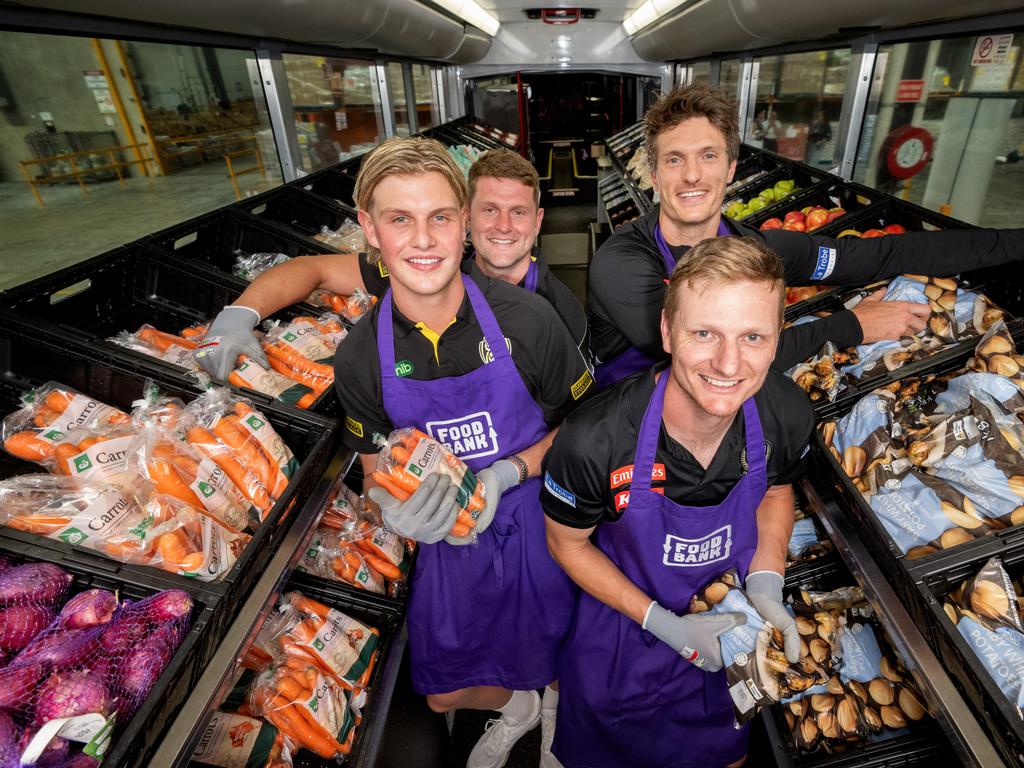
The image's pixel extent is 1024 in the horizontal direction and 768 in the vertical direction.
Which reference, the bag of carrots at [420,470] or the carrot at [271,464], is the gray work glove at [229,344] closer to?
the carrot at [271,464]

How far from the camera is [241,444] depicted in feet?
5.08

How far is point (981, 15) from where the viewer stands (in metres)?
2.17

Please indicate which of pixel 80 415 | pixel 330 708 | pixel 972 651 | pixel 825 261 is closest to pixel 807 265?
pixel 825 261

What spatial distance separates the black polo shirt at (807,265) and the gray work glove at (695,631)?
90 cm

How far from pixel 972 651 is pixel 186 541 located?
1634mm

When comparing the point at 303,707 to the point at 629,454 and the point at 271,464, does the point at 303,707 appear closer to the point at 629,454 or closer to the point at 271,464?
the point at 271,464

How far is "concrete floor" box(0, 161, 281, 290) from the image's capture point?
6224mm

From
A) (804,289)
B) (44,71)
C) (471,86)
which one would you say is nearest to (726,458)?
(804,289)

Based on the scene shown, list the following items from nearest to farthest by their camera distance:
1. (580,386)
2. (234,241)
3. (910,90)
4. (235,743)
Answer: (235,743) → (580,386) → (234,241) → (910,90)

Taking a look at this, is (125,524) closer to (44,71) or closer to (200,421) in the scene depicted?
(200,421)

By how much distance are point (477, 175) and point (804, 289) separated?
1.55 meters

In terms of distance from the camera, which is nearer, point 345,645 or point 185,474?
point 185,474

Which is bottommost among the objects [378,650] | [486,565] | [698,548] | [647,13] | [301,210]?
[378,650]

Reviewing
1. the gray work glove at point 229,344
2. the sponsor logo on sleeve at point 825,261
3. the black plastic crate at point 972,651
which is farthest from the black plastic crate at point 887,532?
the gray work glove at point 229,344
